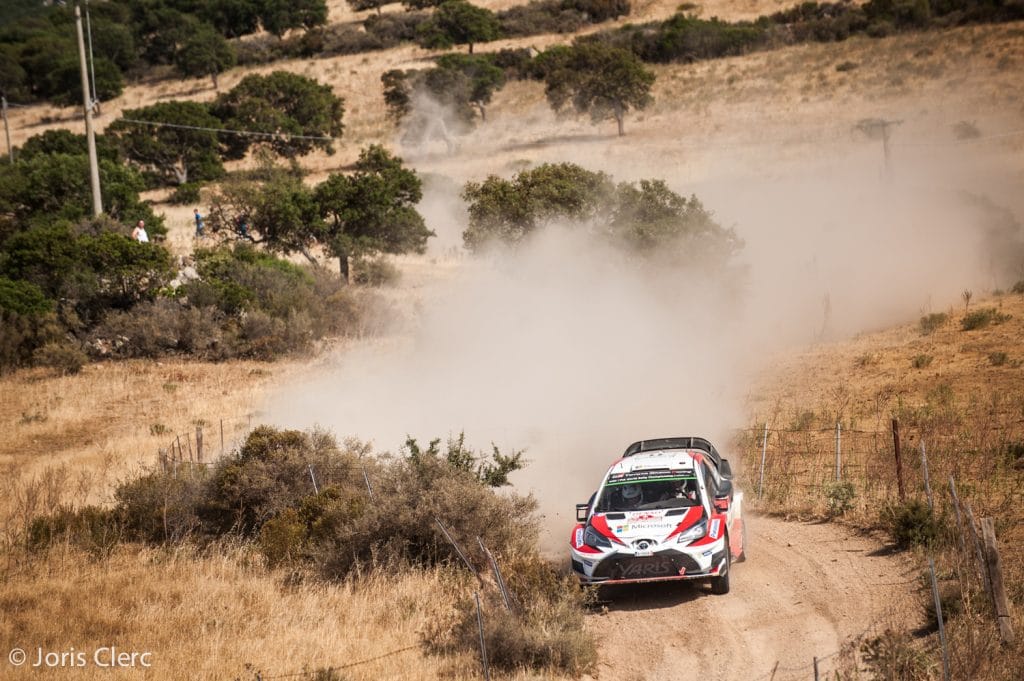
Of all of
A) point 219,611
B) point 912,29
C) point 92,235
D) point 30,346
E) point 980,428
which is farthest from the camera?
point 912,29

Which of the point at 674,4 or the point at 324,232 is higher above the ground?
the point at 674,4

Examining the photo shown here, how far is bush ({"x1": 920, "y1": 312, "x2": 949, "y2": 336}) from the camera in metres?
30.7

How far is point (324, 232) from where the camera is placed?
4400 centimetres

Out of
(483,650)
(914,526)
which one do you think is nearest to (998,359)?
(914,526)

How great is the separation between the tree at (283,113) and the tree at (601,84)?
13875 mm

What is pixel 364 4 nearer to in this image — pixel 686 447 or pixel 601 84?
pixel 601 84

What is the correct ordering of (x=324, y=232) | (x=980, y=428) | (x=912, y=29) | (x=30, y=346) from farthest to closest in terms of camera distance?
(x=912, y=29) < (x=324, y=232) < (x=30, y=346) < (x=980, y=428)

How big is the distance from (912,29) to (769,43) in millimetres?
9348

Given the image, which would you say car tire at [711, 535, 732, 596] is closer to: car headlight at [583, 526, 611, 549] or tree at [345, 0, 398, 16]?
car headlight at [583, 526, 611, 549]

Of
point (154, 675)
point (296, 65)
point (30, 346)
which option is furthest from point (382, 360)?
point (296, 65)

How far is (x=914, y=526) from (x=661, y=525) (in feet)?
12.2

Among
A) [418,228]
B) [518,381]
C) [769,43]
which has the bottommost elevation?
[518,381]

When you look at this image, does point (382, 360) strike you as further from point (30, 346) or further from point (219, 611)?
point (219, 611)

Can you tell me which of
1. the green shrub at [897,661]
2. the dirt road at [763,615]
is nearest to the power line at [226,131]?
the dirt road at [763,615]
